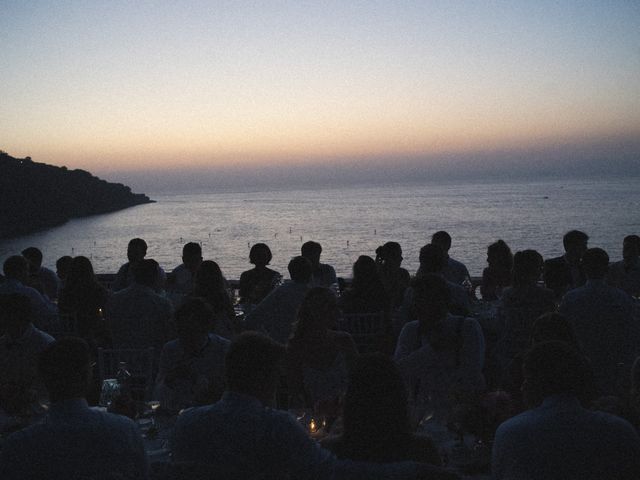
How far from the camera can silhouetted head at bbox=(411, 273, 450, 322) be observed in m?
4.02

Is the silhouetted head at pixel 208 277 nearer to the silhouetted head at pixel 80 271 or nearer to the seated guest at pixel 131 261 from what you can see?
the silhouetted head at pixel 80 271

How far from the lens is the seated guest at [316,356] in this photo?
4.20m

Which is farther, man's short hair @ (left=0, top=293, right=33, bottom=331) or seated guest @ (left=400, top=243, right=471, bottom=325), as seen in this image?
seated guest @ (left=400, top=243, right=471, bottom=325)

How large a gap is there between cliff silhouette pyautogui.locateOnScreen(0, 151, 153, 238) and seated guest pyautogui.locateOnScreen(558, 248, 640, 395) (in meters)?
76.4

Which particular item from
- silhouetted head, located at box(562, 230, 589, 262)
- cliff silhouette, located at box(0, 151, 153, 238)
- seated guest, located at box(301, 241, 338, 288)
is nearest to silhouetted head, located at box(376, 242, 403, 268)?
seated guest, located at box(301, 241, 338, 288)

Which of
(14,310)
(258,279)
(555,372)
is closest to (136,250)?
(258,279)

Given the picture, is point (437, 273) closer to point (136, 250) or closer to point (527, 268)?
point (527, 268)

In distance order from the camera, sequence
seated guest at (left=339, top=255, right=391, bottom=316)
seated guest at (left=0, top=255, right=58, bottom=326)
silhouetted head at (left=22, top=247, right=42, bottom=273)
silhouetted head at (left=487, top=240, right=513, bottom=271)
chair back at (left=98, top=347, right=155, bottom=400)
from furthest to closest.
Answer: silhouetted head at (left=22, top=247, right=42, bottom=273) < silhouetted head at (left=487, top=240, right=513, bottom=271) < seated guest at (left=0, top=255, right=58, bottom=326) < seated guest at (left=339, top=255, right=391, bottom=316) < chair back at (left=98, top=347, right=155, bottom=400)

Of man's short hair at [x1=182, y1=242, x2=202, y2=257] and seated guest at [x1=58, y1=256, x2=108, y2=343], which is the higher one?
man's short hair at [x1=182, y1=242, x2=202, y2=257]

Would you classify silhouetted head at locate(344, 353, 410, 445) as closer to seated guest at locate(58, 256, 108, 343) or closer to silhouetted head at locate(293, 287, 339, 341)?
silhouetted head at locate(293, 287, 339, 341)

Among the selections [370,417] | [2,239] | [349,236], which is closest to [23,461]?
[370,417]

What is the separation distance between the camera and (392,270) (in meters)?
7.66

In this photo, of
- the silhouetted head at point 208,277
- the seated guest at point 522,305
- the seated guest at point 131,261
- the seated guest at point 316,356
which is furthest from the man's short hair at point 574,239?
the seated guest at point 131,261

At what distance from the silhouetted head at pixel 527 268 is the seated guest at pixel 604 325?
42cm
